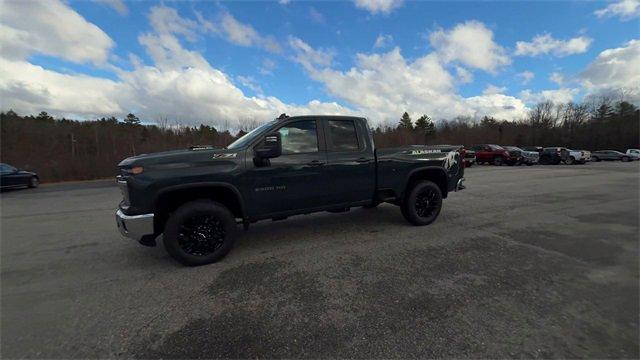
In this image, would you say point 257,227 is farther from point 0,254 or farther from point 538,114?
point 538,114

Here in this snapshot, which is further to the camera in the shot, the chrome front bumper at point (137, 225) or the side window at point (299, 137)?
the side window at point (299, 137)

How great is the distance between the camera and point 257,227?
600 centimetres

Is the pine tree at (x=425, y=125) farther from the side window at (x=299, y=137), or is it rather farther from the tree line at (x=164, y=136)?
the side window at (x=299, y=137)

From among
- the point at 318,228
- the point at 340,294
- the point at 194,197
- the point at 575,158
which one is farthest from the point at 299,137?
the point at 575,158

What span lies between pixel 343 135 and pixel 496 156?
86.9ft

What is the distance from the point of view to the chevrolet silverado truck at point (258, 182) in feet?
12.6

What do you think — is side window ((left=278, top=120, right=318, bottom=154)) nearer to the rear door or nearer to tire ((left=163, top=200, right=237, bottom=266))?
the rear door

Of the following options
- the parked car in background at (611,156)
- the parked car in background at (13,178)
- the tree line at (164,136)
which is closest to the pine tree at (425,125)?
the tree line at (164,136)

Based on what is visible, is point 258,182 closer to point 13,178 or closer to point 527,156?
point 13,178

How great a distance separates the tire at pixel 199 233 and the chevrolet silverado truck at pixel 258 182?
0.04ft

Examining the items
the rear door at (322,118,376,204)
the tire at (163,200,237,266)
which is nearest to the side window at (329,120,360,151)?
the rear door at (322,118,376,204)

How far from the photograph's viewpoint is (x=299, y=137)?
187 inches

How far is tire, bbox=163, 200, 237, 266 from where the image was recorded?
393 centimetres

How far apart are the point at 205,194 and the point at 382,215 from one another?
12.7 ft
